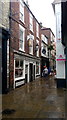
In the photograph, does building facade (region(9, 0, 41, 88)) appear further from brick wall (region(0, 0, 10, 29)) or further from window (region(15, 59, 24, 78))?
brick wall (region(0, 0, 10, 29))

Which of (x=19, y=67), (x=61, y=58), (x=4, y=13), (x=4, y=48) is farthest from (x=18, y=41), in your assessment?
(x=61, y=58)

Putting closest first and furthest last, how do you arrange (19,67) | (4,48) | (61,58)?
(4,48) → (61,58) → (19,67)

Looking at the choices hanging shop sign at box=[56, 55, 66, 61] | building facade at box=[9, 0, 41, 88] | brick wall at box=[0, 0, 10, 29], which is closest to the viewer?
brick wall at box=[0, 0, 10, 29]

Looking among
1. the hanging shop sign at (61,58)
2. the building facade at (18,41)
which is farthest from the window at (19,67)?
the hanging shop sign at (61,58)

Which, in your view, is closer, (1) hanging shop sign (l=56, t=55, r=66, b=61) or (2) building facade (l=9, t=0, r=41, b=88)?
(2) building facade (l=9, t=0, r=41, b=88)

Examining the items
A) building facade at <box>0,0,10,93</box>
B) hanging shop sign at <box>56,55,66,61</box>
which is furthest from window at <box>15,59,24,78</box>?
hanging shop sign at <box>56,55,66,61</box>

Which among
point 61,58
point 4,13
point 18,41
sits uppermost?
point 4,13

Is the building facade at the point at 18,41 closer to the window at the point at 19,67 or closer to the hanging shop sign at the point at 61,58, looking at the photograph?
the window at the point at 19,67

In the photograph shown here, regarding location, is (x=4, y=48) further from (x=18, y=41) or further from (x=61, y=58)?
(x=61, y=58)

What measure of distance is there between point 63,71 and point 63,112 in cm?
666

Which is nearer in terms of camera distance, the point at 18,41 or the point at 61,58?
the point at 61,58

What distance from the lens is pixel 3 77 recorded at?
9789mm

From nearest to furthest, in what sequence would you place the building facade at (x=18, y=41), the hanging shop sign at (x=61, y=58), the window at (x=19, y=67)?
the building facade at (x=18, y=41), the hanging shop sign at (x=61, y=58), the window at (x=19, y=67)

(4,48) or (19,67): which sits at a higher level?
(4,48)
